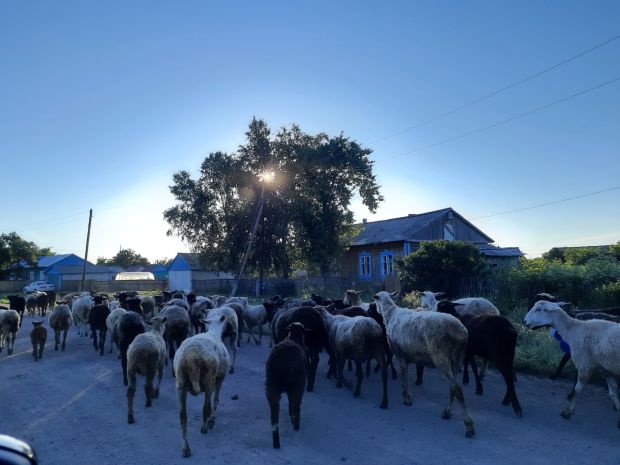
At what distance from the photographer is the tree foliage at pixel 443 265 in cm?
2023

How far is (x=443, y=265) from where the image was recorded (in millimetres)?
20516

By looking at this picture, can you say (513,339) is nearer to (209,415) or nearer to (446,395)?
(446,395)

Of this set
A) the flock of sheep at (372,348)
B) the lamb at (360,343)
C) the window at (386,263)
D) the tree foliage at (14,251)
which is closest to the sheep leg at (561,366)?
the flock of sheep at (372,348)

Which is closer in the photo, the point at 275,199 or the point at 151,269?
the point at 275,199

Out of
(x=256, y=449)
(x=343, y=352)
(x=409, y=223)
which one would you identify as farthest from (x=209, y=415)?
(x=409, y=223)

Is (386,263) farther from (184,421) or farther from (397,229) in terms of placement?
(184,421)

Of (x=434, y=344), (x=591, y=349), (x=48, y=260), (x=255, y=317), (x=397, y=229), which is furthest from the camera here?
(x=48, y=260)

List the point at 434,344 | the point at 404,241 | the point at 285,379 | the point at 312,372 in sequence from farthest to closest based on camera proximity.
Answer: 1. the point at 404,241
2. the point at 312,372
3. the point at 434,344
4. the point at 285,379

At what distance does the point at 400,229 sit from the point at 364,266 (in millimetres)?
4581

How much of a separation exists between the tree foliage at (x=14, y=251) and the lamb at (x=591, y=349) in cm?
7794

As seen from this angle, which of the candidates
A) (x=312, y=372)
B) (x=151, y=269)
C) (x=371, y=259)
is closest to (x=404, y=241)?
(x=371, y=259)

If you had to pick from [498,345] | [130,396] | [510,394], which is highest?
[498,345]

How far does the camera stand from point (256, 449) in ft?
21.0

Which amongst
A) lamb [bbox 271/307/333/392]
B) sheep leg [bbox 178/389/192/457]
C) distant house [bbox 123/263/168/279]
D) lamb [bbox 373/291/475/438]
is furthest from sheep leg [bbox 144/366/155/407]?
distant house [bbox 123/263/168/279]
